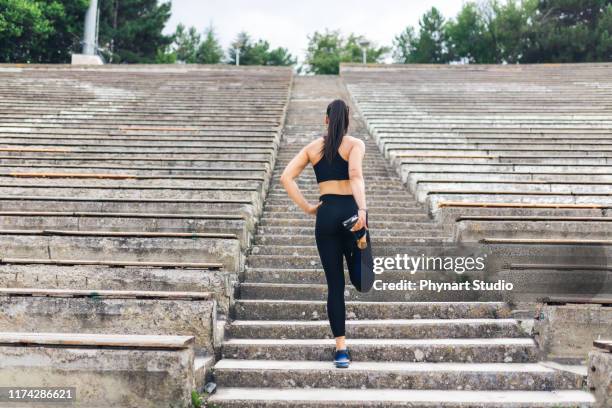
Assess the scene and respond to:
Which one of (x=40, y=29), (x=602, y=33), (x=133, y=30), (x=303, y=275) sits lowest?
(x=303, y=275)

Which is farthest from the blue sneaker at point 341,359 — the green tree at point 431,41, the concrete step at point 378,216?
the green tree at point 431,41

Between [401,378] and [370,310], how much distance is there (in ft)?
2.74

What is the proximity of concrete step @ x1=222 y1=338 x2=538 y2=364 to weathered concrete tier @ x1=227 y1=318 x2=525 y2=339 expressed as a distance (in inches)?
6.4

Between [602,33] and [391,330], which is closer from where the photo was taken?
[391,330]

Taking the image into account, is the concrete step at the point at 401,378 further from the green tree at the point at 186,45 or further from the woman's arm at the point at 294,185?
the green tree at the point at 186,45

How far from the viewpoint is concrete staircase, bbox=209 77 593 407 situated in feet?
9.73

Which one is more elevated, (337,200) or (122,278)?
(337,200)

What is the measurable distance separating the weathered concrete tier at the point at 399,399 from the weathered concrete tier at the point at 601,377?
0.05 meters

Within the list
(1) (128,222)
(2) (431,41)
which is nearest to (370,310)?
(1) (128,222)

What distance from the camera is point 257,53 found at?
113 feet

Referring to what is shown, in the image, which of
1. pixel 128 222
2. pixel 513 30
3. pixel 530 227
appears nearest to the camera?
pixel 530 227

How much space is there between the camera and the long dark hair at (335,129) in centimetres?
319

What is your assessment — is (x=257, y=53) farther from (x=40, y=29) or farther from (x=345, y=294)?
(x=345, y=294)

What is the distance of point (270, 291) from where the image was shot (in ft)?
13.7
